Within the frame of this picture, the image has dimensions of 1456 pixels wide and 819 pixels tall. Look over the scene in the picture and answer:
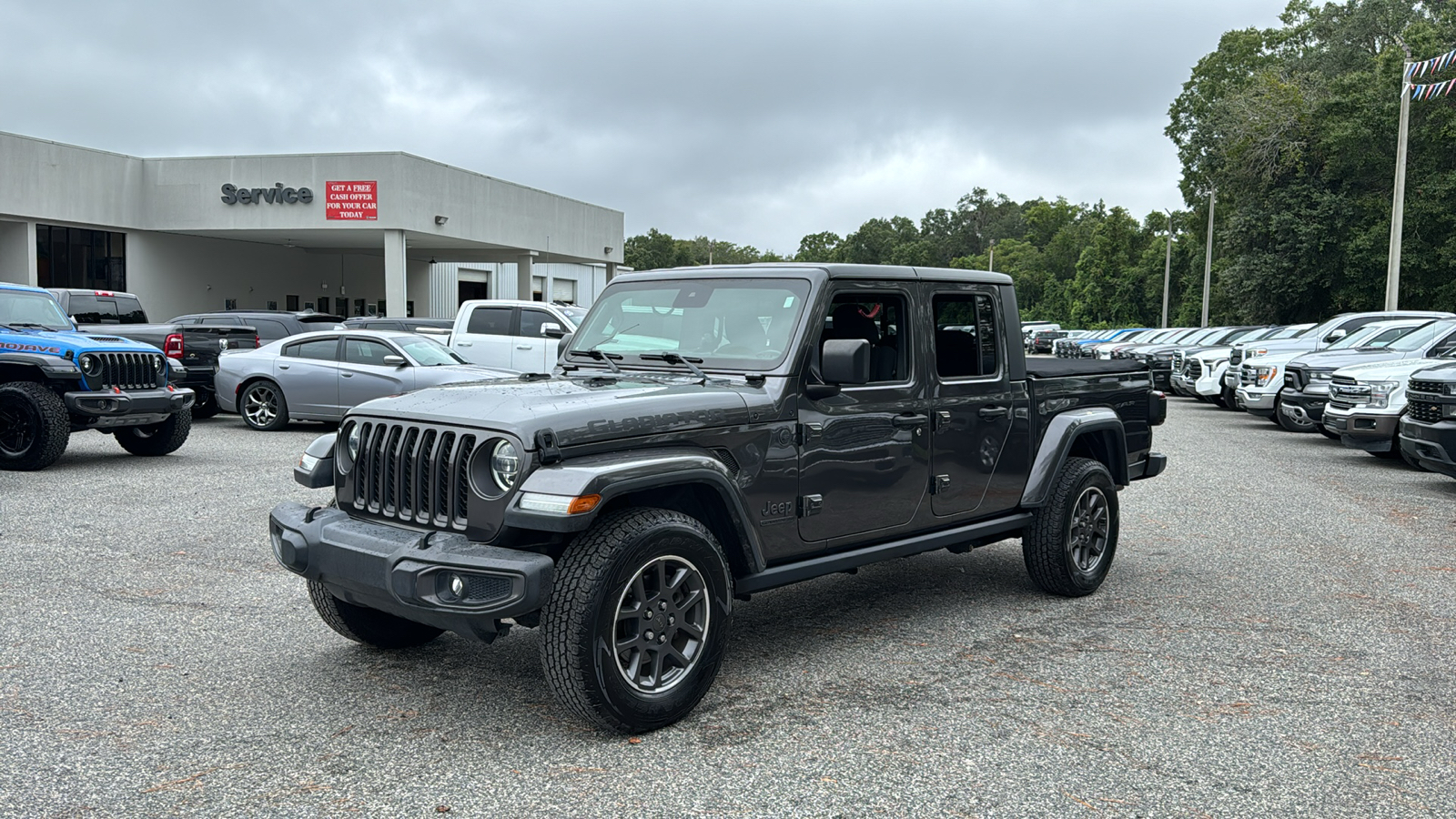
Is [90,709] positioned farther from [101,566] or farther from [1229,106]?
[1229,106]

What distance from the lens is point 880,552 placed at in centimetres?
552

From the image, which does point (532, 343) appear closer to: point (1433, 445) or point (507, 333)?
point (507, 333)

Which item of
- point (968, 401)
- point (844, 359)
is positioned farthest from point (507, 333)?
point (844, 359)

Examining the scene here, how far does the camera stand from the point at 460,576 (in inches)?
163

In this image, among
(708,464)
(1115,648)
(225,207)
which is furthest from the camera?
(225,207)

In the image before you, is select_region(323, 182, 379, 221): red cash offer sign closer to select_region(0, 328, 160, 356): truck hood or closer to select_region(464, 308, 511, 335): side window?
select_region(464, 308, 511, 335): side window

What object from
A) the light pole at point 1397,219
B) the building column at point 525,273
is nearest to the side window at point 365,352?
the light pole at point 1397,219

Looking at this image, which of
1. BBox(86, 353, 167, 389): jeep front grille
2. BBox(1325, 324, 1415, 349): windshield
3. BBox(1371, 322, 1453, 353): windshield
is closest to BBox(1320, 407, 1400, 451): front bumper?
BBox(1371, 322, 1453, 353): windshield

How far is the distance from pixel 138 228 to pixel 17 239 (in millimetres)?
4039

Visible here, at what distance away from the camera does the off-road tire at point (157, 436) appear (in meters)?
12.6

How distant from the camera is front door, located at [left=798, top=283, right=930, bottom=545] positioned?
17.0ft

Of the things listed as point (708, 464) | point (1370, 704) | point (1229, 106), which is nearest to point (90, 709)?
point (708, 464)

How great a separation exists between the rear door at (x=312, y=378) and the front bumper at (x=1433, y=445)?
12642 millimetres

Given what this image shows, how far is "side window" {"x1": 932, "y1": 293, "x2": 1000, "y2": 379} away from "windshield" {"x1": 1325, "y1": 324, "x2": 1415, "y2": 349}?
13697 mm
